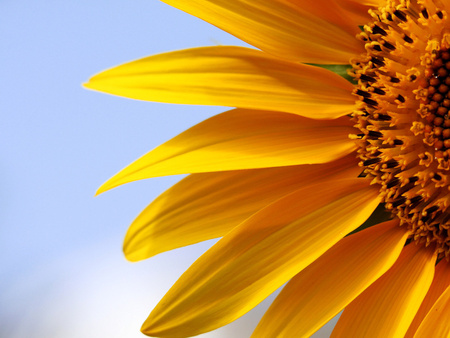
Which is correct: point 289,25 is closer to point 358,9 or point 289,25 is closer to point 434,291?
point 358,9

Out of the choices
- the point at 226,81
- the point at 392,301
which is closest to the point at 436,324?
the point at 392,301

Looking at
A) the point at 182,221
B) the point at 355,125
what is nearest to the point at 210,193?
the point at 182,221

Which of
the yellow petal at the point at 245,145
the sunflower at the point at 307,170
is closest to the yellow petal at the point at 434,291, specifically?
the sunflower at the point at 307,170

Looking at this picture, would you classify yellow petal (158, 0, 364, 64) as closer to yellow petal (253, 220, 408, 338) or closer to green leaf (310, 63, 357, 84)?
green leaf (310, 63, 357, 84)

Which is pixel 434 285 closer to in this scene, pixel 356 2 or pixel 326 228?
pixel 326 228

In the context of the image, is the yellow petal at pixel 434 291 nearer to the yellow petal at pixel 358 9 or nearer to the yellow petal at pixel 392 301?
the yellow petal at pixel 392 301

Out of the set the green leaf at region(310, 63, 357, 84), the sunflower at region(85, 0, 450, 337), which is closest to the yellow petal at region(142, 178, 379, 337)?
the sunflower at region(85, 0, 450, 337)

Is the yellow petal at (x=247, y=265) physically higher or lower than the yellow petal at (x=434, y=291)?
higher
